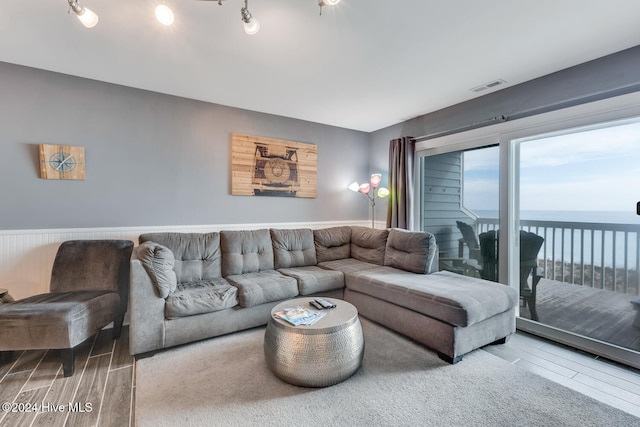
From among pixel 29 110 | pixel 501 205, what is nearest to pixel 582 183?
pixel 501 205

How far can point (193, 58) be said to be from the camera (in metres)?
2.39

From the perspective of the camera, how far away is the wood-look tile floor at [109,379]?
Result: 160 centimetres

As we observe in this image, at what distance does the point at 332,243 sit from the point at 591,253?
2691 millimetres

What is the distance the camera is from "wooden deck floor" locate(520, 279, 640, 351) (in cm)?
235

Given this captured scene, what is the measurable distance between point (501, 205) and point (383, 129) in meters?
2.17

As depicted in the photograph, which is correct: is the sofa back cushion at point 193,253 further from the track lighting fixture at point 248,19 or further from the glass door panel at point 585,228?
the glass door panel at point 585,228

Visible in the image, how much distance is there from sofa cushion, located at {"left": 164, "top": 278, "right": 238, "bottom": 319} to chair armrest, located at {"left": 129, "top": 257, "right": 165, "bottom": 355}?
0.28 ft

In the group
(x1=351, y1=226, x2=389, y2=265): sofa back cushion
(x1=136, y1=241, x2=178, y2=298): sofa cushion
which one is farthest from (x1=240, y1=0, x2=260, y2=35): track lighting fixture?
(x1=351, y1=226, x2=389, y2=265): sofa back cushion

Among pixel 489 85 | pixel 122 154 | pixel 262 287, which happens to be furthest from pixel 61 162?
pixel 489 85

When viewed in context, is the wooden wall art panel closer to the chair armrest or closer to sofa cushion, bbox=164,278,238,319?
sofa cushion, bbox=164,278,238,319

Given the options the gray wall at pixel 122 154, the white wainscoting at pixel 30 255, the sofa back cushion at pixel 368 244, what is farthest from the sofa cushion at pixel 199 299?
the sofa back cushion at pixel 368 244

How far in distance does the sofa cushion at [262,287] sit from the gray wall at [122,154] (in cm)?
102

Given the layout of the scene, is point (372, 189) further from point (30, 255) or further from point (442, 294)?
point (30, 255)

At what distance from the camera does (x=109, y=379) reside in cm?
194
